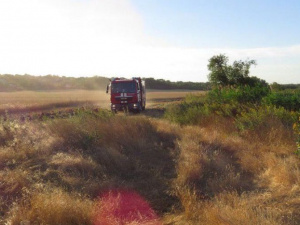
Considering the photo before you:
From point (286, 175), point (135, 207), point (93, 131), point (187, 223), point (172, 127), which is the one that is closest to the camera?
point (187, 223)

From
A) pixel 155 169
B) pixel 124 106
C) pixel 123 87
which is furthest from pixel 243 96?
pixel 123 87

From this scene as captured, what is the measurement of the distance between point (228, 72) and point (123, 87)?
518 inches

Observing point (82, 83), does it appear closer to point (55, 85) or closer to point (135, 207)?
point (55, 85)

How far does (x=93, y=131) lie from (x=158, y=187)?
3812 millimetres

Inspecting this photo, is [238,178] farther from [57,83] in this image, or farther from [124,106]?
[57,83]

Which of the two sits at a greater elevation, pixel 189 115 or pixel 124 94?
pixel 124 94

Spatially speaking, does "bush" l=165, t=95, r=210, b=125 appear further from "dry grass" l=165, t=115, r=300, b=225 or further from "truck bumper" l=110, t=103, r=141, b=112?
"truck bumper" l=110, t=103, r=141, b=112

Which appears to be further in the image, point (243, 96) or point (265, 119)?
point (243, 96)

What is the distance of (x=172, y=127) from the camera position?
473 inches

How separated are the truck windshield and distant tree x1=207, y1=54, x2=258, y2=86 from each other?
11.5 m

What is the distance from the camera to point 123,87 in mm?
22344

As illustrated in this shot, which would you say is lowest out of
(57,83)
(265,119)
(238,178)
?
(238,178)

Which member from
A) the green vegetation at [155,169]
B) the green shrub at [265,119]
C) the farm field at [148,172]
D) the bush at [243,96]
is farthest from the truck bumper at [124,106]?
the green shrub at [265,119]

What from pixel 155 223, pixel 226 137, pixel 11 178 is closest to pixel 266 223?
pixel 155 223
